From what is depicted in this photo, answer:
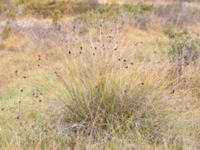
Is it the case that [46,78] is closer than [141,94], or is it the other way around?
[141,94]

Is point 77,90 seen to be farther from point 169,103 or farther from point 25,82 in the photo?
point 25,82

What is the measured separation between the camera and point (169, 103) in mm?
3760

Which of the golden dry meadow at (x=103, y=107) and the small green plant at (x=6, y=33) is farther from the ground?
the golden dry meadow at (x=103, y=107)

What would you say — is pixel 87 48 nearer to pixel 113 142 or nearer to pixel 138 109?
pixel 138 109

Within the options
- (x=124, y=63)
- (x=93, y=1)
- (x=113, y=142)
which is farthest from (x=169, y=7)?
(x=113, y=142)

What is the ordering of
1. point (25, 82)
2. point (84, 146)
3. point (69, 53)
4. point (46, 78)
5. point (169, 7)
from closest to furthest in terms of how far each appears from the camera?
point (84, 146) < point (69, 53) < point (46, 78) < point (25, 82) < point (169, 7)

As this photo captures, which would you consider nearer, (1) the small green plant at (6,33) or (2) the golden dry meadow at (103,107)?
(2) the golden dry meadow at (103,107)

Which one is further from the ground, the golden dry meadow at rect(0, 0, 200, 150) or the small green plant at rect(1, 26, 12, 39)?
the golden dry meadow at rect(0, 0, 200, 150)

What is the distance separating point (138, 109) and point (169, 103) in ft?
1.00

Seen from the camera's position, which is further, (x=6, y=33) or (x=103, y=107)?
(x=6, y=33)

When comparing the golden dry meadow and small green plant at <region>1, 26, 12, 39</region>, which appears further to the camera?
small green plant at <region>1, 26, 12, 39</region>

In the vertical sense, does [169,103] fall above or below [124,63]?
below

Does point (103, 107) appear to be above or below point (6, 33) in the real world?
above

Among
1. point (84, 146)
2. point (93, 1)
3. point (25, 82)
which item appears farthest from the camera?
point (93, 1)
